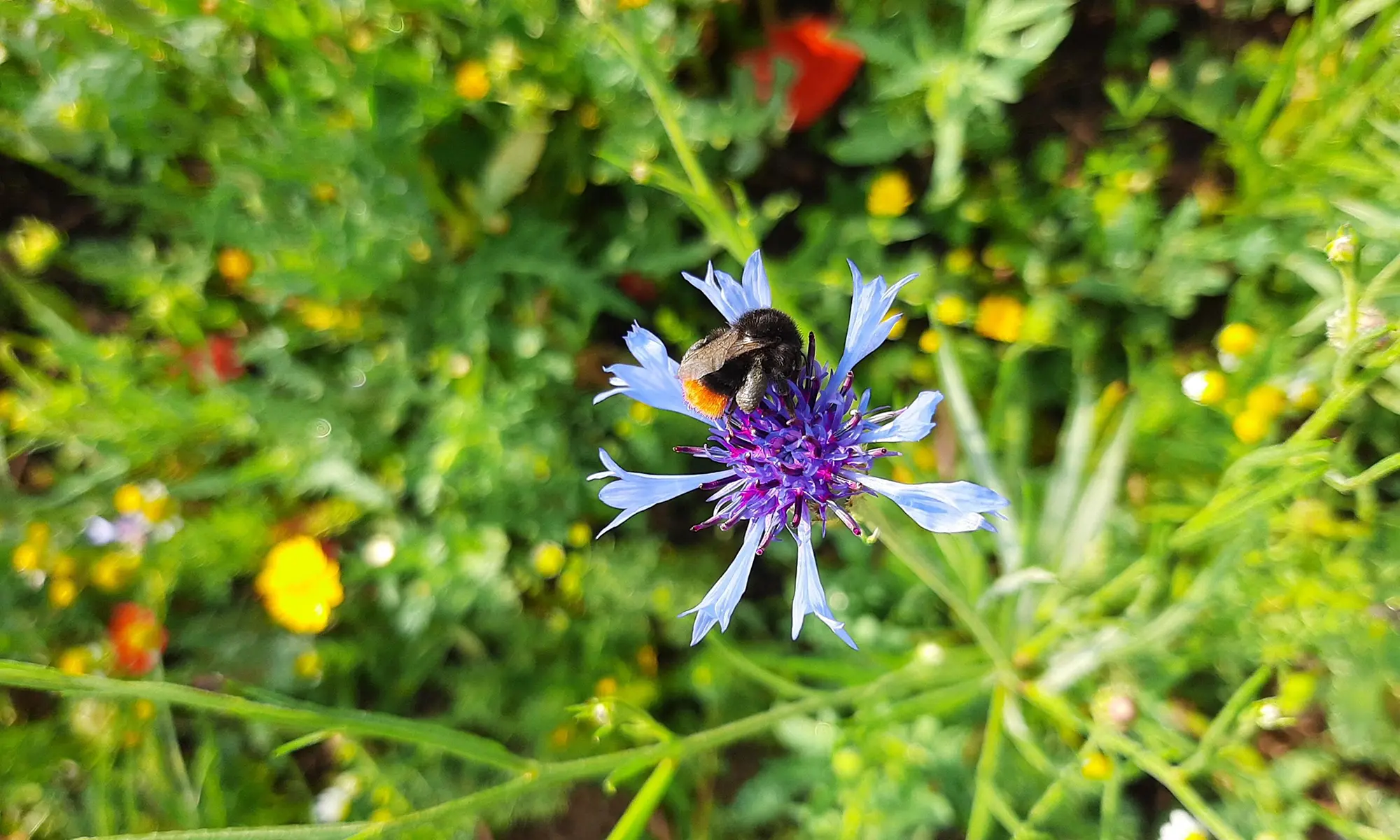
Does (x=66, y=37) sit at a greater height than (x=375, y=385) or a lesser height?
greater

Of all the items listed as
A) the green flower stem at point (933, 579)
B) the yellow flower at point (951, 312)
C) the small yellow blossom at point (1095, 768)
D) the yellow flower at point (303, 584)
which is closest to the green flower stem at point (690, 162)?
the green flower stem at point (933, 579)

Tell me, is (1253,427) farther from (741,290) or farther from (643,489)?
(643,489)

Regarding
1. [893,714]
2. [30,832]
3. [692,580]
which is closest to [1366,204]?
[893,714]

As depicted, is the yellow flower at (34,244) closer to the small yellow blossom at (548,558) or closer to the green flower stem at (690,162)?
the small yellow blossom at (548,558)

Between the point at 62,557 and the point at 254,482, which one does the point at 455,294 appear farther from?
the point at 62,557

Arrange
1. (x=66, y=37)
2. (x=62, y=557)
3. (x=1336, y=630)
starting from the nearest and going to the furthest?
(x=1336, y=630) → (x=66, y=37) → (x=62, y=557)

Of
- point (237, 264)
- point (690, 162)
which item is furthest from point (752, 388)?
point (237, 264)
